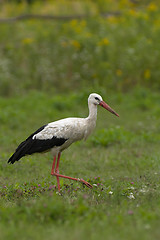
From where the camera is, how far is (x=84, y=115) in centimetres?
1008

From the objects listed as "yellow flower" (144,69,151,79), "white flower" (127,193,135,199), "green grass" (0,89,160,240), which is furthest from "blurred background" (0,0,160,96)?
"white flower" (127,193,135,199)

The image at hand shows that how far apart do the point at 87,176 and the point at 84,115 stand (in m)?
3.87

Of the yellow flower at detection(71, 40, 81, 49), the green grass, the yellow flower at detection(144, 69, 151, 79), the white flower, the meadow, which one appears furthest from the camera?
the yellow flower at detection(71, 40, 81, 49)

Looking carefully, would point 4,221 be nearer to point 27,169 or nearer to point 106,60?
point 27,169

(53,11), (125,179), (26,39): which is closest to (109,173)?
(125,179)

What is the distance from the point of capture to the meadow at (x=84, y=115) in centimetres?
371

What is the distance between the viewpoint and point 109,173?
652 cm

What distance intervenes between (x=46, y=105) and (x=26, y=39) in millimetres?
2890


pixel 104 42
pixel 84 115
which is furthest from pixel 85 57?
pixel 84 115

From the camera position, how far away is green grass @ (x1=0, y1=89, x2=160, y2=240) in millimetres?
3561

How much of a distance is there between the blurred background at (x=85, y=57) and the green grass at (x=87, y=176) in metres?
0.66

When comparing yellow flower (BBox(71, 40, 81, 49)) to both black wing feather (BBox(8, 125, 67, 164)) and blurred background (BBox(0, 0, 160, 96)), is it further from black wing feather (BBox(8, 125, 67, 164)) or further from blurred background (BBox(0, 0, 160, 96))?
black wing feather (BBox(8, 125, 67, 164))

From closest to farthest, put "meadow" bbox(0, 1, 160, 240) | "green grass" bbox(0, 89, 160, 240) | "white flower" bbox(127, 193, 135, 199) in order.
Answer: "green grass" bbox(0, 89, 160, 240)
"meadow" bbox(0, 1, 160, 240)
"white flower" bbox(127, 193, 135, 199)

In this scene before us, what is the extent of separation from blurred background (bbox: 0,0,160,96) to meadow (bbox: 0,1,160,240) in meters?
0.03
